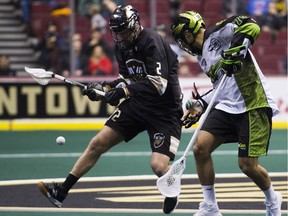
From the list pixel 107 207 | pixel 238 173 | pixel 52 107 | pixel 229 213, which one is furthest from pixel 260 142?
pixel 52 107

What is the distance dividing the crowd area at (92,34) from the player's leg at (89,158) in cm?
718

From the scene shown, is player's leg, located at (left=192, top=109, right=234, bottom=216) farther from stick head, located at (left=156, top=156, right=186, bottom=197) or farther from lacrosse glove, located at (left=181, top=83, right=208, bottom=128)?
stick head, located at (left=156, top=156, right=186, bottom=197)

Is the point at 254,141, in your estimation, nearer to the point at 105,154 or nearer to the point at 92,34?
the point at 105,154

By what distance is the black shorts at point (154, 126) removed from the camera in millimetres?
8289

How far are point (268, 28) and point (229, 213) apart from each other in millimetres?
10728

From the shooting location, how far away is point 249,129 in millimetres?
7859

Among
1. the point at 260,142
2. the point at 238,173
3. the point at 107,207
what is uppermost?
the point at 260,142

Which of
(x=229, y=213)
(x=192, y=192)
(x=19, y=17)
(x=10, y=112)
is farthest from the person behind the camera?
(x=19, y=17)

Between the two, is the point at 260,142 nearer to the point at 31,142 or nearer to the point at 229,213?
the point at 229,213

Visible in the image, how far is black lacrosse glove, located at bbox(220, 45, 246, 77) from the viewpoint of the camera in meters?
7.57

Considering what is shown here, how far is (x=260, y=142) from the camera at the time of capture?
785 cm

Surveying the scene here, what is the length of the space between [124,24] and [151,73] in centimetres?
43

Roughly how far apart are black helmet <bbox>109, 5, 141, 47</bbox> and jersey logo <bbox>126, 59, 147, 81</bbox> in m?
0.19

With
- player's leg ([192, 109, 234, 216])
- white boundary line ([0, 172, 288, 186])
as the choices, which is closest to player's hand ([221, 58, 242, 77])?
player's leg ([192, 109, 234, 216])
